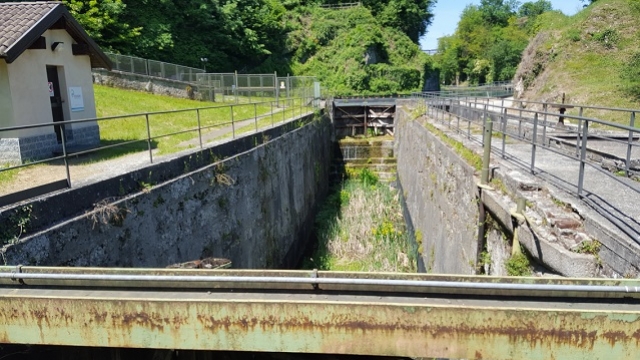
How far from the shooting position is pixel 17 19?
32.1 feet

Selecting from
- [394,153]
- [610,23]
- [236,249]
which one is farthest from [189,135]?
[610,23]

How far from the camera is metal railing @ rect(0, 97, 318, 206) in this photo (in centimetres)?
607

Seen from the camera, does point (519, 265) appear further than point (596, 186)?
No

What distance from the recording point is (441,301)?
2.73 metres

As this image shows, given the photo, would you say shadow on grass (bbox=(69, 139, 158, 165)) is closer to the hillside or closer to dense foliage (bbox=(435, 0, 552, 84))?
the hillside

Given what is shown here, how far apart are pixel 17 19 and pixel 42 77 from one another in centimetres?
124

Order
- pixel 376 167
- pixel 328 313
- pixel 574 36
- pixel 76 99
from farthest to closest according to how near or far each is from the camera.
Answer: pixel 574 36, pixel 376 167, pixel 76 99, pixel 328 313

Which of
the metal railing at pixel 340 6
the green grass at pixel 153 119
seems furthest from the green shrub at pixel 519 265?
the metal railing at pixel 340 6

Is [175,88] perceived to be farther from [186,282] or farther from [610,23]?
[610,23]

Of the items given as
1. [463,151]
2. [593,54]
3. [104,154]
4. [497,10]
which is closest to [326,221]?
[463,151]

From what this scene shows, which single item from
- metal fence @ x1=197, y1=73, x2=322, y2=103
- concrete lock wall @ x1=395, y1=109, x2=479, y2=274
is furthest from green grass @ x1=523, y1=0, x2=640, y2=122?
concrete lock wall @ x1=395, y1=109, x2=479, y2=274

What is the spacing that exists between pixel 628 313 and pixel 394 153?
23.7m

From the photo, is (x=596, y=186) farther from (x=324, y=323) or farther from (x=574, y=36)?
(x=574, y=36)

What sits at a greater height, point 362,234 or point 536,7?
point 536,7
